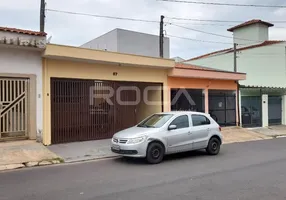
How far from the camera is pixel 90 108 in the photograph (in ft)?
42.9

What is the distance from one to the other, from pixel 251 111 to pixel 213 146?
10934mm

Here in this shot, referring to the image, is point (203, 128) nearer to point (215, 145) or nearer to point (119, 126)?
point (215, 145)

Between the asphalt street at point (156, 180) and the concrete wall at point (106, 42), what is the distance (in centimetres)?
1761

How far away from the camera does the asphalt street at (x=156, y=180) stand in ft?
18.4

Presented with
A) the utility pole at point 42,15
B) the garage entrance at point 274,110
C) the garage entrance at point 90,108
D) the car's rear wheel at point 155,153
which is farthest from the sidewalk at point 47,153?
the garage entrance at point 274,110

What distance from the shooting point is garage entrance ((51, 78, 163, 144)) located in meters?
12.1

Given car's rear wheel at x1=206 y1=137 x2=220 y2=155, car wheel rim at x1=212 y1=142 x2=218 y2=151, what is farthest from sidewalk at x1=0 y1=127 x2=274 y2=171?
car wheel rim at x1=212 y1=142 x2=218 y2=151

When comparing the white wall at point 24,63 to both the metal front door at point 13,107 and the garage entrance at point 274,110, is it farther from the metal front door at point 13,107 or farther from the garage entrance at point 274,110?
the garage entrance at point 274,110

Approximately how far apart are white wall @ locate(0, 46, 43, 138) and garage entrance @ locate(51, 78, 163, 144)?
0.53 metres

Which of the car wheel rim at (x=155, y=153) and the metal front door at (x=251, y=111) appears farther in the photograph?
the metal front door at (x=251, y=111)

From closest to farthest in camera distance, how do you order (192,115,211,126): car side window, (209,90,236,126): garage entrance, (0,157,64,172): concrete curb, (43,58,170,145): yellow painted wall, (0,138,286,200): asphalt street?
(0,138,286,200): asphalt street, (0,157,64,172): concrete curb, (192,115,211,126): car side window, (43,58,170,145): yellow painted wall, (209,90,236,126): garage entrance

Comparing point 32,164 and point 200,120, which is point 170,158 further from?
point 32,164

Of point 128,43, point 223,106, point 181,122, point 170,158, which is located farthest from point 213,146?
point 128,43

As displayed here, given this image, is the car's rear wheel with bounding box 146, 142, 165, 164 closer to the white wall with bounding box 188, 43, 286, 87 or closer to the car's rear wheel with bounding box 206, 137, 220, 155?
the car's rear wheel with bounding box 206, 137, 220, 155
